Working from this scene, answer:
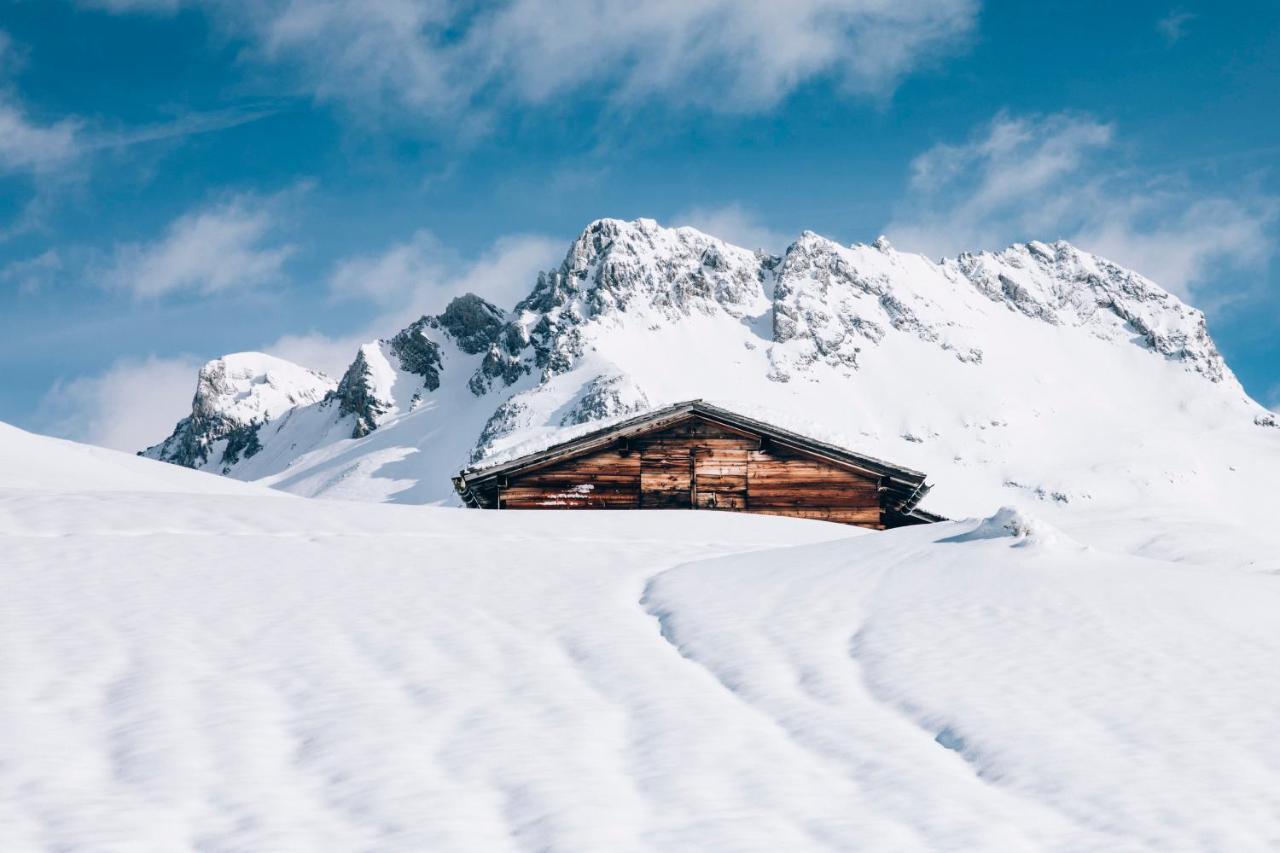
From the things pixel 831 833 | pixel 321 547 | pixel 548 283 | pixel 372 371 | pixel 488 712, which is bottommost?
pixel 831 833

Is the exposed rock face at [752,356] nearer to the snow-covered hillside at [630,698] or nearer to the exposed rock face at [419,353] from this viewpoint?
the exposed rock face at [419,353]

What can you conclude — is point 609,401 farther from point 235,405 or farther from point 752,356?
point 235,405

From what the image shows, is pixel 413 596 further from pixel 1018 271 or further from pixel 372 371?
pixel 1018 271

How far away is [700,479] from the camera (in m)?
18.9

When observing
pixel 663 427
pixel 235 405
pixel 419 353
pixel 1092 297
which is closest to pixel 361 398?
pixel 419 353

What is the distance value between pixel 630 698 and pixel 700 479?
1392 cm

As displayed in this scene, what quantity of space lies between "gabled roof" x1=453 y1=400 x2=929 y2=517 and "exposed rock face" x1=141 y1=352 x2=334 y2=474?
126722 millimetres

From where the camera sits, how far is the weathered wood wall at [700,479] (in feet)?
61.8

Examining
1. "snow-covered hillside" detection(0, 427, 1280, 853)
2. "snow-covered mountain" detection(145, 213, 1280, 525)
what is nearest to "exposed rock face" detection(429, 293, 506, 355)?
"snow-covered mountain" detection(145, 213, 1280, 525)

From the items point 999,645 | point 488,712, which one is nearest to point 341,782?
point 488,712

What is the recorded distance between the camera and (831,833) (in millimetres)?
3650

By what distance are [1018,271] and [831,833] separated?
157 meters

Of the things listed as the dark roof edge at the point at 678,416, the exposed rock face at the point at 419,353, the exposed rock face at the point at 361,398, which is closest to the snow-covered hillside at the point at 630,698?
the dark roof edge at the point at 678,416

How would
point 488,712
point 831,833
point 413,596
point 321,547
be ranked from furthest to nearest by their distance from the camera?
point 321,547
point 413,596
point 488,712
point 831,833
